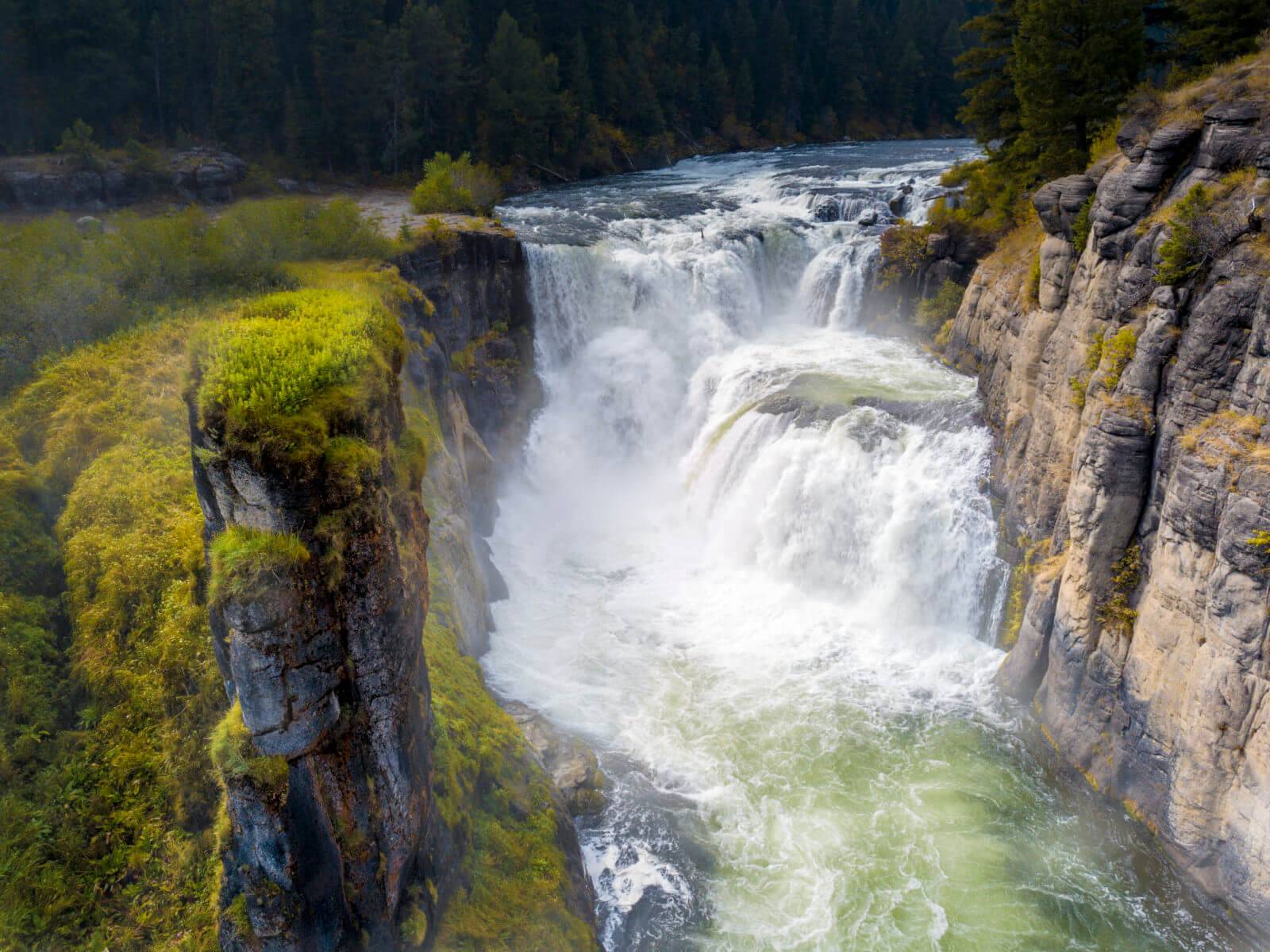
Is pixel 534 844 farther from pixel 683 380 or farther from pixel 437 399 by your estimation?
pixel 683 380

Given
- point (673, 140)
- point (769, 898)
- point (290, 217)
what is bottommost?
point (769, 898)

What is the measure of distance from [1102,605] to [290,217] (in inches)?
895

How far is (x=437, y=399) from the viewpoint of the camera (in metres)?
22.0

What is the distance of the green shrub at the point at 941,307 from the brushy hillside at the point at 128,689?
69.1 feet

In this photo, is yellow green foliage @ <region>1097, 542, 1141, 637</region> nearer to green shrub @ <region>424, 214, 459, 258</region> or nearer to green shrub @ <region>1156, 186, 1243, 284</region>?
green shrub @ <region>1156, 186, 1243, 284</region>

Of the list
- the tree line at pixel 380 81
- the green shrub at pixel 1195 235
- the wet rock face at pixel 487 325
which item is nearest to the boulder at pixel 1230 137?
the green shrub at pixel 1195 235

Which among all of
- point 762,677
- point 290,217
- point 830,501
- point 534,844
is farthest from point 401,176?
point 534,844

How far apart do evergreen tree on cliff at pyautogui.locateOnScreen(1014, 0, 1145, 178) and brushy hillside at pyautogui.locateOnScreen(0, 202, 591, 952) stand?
18571 mm

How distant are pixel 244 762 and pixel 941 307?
26.6 meters

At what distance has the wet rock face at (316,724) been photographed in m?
8.26

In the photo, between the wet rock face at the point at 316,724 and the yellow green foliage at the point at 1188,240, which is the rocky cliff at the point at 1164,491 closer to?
the yellow green foliage at the point at 1188,240

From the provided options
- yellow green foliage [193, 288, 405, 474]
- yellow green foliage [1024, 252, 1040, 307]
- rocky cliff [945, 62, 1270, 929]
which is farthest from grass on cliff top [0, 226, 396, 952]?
yellow green foliage [1024, 252, 1040, 307]

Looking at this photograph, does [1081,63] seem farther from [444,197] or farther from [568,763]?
[444,197]

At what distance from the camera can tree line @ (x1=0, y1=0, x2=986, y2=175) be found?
40.7m
